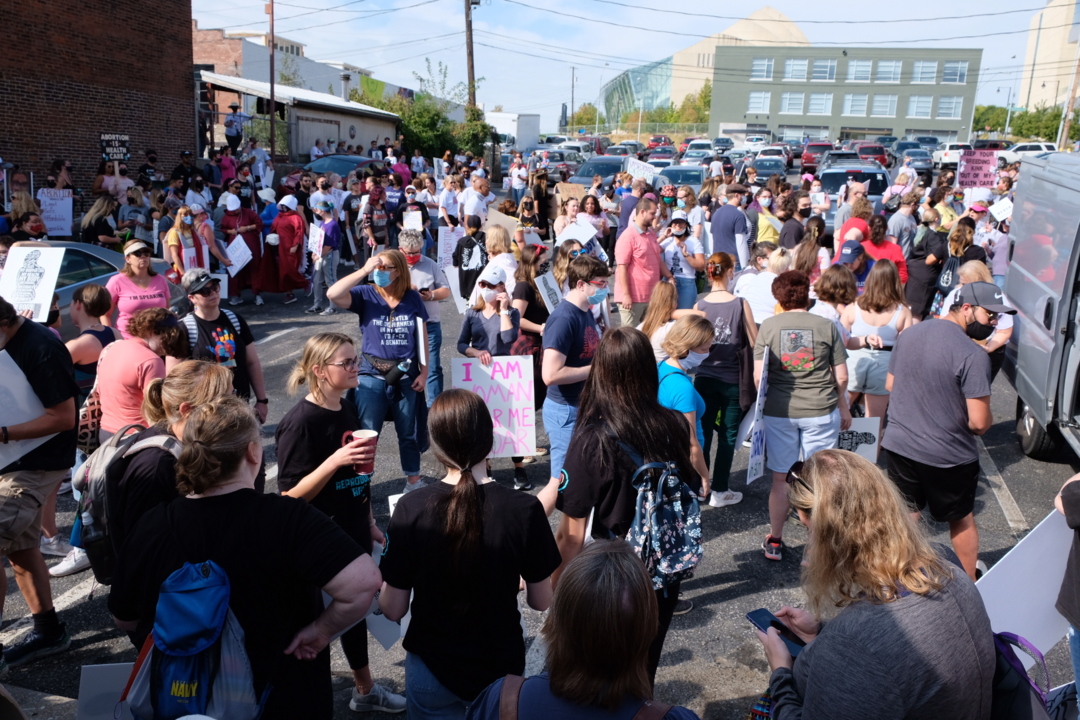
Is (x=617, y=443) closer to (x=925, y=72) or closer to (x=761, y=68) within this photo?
(x=761, y=68)

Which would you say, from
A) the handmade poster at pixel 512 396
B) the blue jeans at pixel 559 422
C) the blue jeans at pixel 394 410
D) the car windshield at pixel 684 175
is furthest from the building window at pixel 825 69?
the blue jeans at pixel 559 422

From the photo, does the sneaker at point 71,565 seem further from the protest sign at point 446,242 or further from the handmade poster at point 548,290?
the protest sign at point 446,242

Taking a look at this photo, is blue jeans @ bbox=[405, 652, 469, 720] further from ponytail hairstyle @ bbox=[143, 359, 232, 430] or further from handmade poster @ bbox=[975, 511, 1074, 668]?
handmade poster @ bbox=[975, 511, 1074, 668]

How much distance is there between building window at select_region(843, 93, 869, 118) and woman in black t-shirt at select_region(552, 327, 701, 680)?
3328 inches

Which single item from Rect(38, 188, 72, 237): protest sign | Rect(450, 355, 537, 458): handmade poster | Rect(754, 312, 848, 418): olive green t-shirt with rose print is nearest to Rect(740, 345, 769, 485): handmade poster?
Rect(754, 312, 848, 418): olive green t-shirt with rose print

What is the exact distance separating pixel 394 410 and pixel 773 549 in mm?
2703

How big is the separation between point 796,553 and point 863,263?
3.93 m

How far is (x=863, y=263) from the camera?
8008 mm

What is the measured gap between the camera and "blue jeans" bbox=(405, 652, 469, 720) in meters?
2.57

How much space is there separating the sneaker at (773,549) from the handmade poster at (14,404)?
4.18 meters

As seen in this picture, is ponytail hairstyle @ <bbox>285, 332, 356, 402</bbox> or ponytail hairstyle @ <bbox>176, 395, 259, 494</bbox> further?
ponytail hairstyle @ <bbox>285, 332, 356, 402</bbox>

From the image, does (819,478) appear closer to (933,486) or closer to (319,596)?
(319,596)

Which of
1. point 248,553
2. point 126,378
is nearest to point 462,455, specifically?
point 248,553

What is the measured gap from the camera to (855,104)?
78.0 meters
